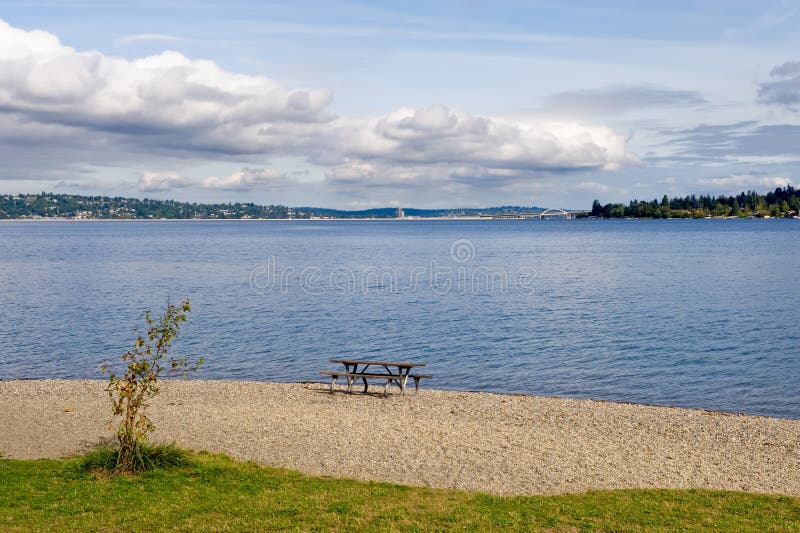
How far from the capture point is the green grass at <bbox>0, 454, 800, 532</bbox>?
11.1m

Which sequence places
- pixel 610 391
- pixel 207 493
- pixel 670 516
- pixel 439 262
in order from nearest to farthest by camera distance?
pixel 670 516 < pixel 207 493 < pixel 610 391 < pixel 439 262

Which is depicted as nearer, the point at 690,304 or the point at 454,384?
the point at 454,384

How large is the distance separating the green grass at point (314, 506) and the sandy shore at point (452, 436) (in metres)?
1.16

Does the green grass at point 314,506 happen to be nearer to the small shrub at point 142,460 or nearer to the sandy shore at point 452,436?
the small shrub at point 142,460

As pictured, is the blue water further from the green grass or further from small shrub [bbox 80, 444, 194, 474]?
small shrub [bbox 80, 444, 194, 474]

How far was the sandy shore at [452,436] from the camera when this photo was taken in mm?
14703

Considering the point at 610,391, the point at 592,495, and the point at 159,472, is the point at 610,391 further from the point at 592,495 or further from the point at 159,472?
the point at 159,472

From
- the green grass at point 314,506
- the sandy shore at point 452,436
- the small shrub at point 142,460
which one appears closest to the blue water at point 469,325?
the sandy shore at point 452,436

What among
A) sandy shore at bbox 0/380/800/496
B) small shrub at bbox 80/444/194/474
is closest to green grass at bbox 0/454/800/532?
small shrub at bbox 80/444/194/474

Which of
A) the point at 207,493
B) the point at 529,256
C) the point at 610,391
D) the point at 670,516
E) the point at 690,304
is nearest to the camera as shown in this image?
the point at 670,516

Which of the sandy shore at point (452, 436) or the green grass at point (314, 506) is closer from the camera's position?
the green grass at point (314, 506)

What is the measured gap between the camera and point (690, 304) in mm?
52062

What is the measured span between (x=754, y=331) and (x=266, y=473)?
3427 centimetres

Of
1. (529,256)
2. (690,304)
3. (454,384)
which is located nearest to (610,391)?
(454,384)
